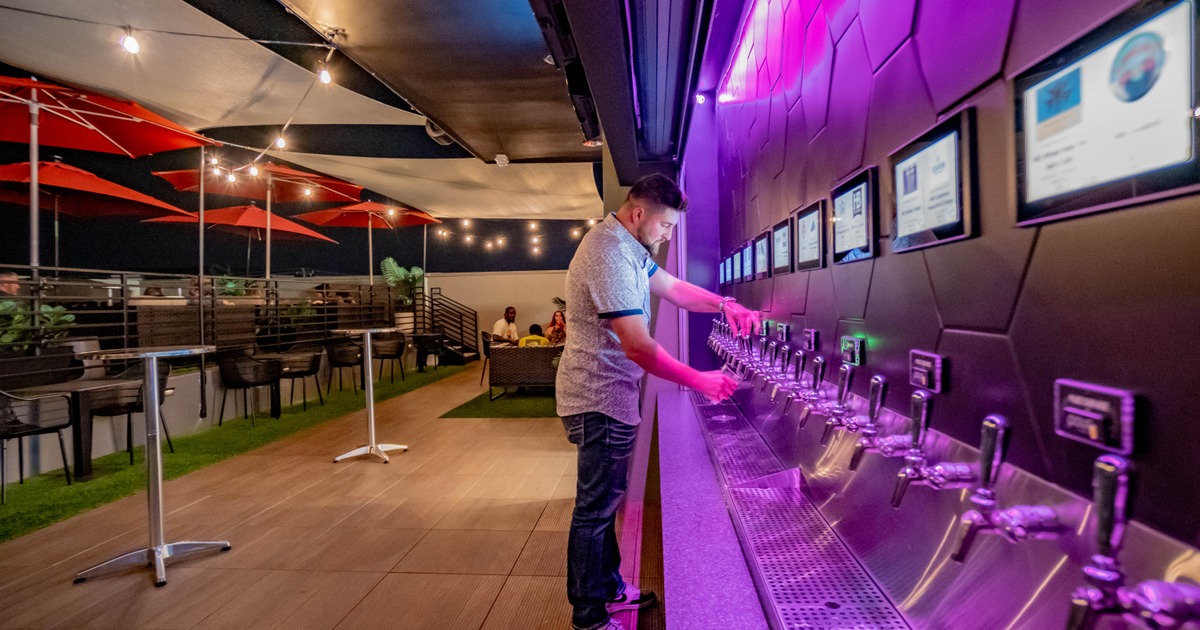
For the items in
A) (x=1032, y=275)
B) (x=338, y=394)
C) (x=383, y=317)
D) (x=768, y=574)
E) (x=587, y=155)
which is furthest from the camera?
(x=383, y=317)

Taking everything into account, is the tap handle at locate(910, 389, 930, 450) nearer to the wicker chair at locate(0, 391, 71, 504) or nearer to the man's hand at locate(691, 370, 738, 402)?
the man's hand at locate(691, 370, 738, 402)

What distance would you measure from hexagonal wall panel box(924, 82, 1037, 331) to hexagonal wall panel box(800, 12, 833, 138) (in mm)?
812

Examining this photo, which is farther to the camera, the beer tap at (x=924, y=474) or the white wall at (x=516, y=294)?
the white wall at (x=516, y=294)

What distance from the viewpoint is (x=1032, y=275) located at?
2.48 feet

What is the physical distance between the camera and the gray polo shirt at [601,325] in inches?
68.9

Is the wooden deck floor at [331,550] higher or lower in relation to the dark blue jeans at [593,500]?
lower

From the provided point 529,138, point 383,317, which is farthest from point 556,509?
point 383,317

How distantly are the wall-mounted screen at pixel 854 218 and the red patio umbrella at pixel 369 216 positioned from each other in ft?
29.5

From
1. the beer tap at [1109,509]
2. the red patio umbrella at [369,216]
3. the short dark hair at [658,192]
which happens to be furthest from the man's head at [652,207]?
the red patio umbrella at [369,216]

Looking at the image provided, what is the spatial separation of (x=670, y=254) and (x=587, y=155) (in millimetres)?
2907

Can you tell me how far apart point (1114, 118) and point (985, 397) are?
438 millimetres

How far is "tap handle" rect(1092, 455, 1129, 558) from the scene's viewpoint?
1.82ft

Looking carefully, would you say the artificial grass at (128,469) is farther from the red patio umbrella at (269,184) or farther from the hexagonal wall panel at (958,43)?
the hexagonal wall panel at (958,43)

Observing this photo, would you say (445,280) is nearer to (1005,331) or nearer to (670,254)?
(670,254)
